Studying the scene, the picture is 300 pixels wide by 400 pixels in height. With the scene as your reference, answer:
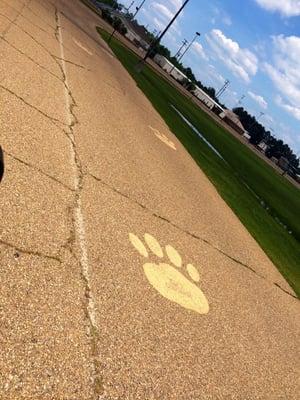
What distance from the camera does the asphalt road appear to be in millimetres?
3264

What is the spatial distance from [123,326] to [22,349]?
1167 millimetres

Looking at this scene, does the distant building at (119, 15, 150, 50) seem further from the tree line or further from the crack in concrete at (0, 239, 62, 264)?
the crack in concrete at (0, 239, 62, 264)

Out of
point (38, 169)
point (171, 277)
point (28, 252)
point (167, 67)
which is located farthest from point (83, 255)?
point (167, 67)

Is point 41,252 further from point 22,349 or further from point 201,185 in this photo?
point 201,185

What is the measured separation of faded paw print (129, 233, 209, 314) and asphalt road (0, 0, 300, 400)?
21 mm

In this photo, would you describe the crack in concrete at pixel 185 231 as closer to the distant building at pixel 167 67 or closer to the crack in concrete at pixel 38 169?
the crack in concrete at pixel 38 169

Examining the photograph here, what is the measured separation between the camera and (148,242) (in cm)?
575

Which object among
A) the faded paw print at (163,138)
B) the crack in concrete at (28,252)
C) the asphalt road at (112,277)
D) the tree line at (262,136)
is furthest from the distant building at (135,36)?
the crack in concrete at (28,252)

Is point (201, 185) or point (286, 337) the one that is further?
point (201, 185)

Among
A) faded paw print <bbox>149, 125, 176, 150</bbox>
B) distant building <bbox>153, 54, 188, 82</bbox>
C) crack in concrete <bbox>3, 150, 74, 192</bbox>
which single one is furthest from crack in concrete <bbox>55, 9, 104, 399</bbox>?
distant building <bbox>153, 54, 188, 82</bbox>

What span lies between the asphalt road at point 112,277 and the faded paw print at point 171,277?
21 millimetres

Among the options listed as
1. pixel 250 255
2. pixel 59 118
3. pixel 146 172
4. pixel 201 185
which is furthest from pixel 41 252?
pixel 201 185

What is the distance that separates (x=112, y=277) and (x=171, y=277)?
1093 millimetres

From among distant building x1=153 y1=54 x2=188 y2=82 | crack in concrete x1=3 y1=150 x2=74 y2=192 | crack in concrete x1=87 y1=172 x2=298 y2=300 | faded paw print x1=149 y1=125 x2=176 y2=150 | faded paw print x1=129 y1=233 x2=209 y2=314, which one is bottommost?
distant building x1=153 y1=54 x2=188 y2=82
